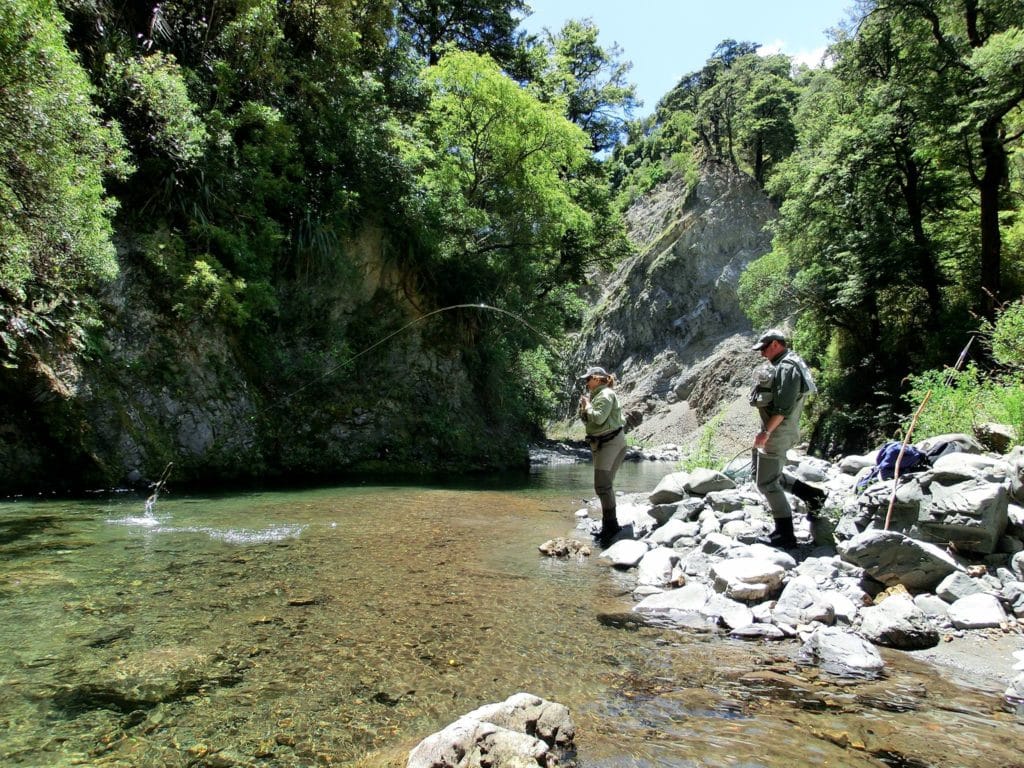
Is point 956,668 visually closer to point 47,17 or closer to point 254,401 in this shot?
point 47,17

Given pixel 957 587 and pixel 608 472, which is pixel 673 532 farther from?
pixel 957 587

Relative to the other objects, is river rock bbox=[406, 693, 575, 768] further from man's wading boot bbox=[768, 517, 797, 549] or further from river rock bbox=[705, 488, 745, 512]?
river rock bbox=[705, 488, 745, 512]

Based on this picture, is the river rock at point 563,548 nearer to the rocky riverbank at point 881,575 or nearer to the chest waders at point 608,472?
the rocky riverbank at point 881,575

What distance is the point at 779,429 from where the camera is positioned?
5.80m

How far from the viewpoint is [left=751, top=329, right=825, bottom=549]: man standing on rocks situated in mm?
5746

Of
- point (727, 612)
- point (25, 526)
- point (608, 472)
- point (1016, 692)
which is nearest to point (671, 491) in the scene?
point (608, 472)

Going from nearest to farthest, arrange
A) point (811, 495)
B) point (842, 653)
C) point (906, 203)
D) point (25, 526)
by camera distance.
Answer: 1. point (842, 653)
2. point (811, 495)
3. point (25, 526)
4. point (906, 203)

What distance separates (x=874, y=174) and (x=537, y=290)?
1119 cm

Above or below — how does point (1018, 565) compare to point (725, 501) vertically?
below

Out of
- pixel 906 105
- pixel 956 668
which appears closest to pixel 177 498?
pixel 956 668

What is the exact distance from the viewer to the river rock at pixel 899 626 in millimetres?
3789

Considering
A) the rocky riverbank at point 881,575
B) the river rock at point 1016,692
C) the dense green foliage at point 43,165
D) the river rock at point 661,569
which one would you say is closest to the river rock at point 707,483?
the rocky riverbank at point 881,575

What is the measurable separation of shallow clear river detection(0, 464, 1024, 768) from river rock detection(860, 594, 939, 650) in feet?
0.56

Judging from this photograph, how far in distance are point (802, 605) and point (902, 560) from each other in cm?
93
